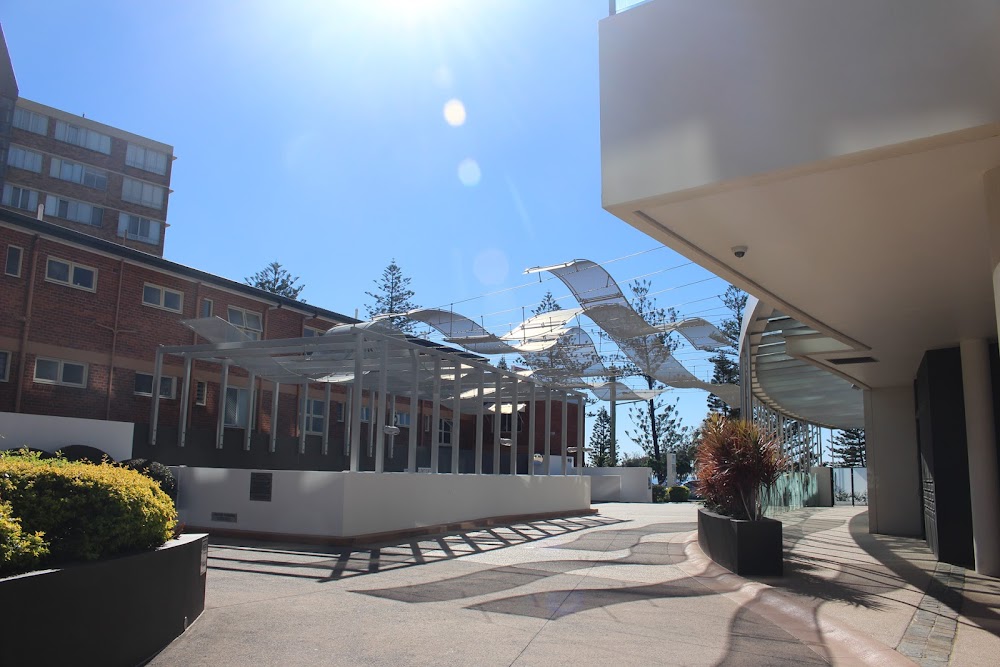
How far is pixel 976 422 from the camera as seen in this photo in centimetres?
1000

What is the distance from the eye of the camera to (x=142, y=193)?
4912 centimetres

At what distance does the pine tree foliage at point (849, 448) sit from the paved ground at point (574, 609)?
4413 centimetres

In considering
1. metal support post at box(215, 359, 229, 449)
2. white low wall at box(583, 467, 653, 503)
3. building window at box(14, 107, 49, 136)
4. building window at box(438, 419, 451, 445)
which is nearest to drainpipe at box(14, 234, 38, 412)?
metal support post at box(215, 359, 229, 449)

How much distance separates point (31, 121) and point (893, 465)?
4800cm

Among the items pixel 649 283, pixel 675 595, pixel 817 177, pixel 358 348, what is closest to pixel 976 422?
pixel 675 595

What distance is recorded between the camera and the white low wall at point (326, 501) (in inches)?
486

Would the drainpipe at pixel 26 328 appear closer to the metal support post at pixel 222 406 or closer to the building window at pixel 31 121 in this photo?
the metal support post at pixel 222 406

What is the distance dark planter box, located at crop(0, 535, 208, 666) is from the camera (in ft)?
12.7

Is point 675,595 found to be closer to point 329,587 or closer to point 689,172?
point 329,587

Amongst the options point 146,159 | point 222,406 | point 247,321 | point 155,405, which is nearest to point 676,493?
point 247,321

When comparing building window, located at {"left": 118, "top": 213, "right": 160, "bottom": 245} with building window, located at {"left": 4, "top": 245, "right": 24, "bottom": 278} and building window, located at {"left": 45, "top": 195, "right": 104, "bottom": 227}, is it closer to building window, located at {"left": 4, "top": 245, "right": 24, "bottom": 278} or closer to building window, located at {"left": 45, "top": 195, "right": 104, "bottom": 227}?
building window, located at {"left": 45, "top": 195, "right": 104, "bottom": 227}

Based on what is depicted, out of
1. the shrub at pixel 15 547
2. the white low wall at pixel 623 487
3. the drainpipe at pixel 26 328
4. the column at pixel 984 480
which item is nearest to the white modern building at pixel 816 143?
the column at pixel 984 480

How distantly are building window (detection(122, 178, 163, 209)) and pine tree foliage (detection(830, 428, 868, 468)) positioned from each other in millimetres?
46683

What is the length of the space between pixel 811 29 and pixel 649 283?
137 ft
